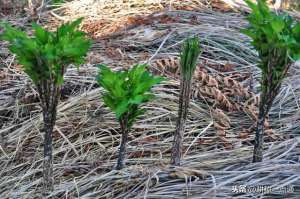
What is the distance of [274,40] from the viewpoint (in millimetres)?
1690

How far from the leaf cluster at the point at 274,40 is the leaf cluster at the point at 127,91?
0.42m

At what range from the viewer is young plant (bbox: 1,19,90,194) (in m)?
1.55

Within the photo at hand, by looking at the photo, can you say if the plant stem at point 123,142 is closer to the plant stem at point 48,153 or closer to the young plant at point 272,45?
the plant stem at point 48,153

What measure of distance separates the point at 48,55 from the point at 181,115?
57 cm

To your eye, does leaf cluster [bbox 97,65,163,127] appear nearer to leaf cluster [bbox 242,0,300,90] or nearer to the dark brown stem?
the dark brown stem

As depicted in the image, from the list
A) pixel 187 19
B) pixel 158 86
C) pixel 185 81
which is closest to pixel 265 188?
pixel 185 81

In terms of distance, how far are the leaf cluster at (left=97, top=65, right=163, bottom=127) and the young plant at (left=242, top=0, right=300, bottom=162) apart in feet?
1.36

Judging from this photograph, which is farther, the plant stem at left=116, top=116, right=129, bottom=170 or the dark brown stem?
the plant stem at left=116, top=116, right=129, bottom=170

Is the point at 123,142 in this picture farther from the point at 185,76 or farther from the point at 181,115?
the point at 185,76

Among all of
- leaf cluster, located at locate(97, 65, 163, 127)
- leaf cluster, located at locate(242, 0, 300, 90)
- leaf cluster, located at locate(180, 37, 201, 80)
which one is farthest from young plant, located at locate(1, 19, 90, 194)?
leaf cluster, located at locate(242, 0, 300, 90)

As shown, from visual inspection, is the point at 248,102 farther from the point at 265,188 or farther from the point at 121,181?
the point at 121,181

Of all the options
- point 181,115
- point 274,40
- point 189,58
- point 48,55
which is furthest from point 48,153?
point 274,40

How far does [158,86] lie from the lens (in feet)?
8.14

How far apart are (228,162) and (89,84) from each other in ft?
3.32
